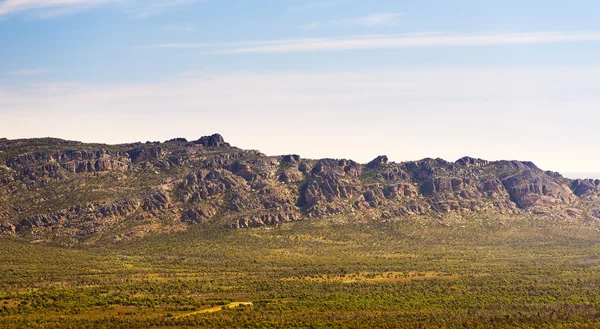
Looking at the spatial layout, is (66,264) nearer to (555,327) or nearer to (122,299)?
(122,299)

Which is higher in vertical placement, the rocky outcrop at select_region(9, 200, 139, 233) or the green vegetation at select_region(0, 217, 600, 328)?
the rocky outcrop at select_region(9, 200, 139, 233)

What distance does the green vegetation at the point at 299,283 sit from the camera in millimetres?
98438

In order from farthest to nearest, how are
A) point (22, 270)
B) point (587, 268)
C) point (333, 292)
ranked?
point (587, 268) → point (22, 270) → point (333, 292)

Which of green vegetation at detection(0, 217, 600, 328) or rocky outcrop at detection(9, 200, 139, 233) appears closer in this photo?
green vegetation at detection(0, 217, 600, 328)

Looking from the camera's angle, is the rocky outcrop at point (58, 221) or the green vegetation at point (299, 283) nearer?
the green vegetation at point (299, 283)

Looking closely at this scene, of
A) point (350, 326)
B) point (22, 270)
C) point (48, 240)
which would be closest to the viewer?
point (350, 326)

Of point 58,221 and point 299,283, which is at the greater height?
point 58,221

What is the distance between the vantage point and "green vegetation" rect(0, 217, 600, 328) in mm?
98438

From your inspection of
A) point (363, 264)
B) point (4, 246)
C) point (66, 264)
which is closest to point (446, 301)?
point (363, 264)

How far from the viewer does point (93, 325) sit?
93688mm

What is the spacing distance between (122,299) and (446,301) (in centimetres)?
→ 5620

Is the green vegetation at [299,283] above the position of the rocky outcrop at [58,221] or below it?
below

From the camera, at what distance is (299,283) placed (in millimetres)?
129375

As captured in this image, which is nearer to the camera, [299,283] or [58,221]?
[299,283]
